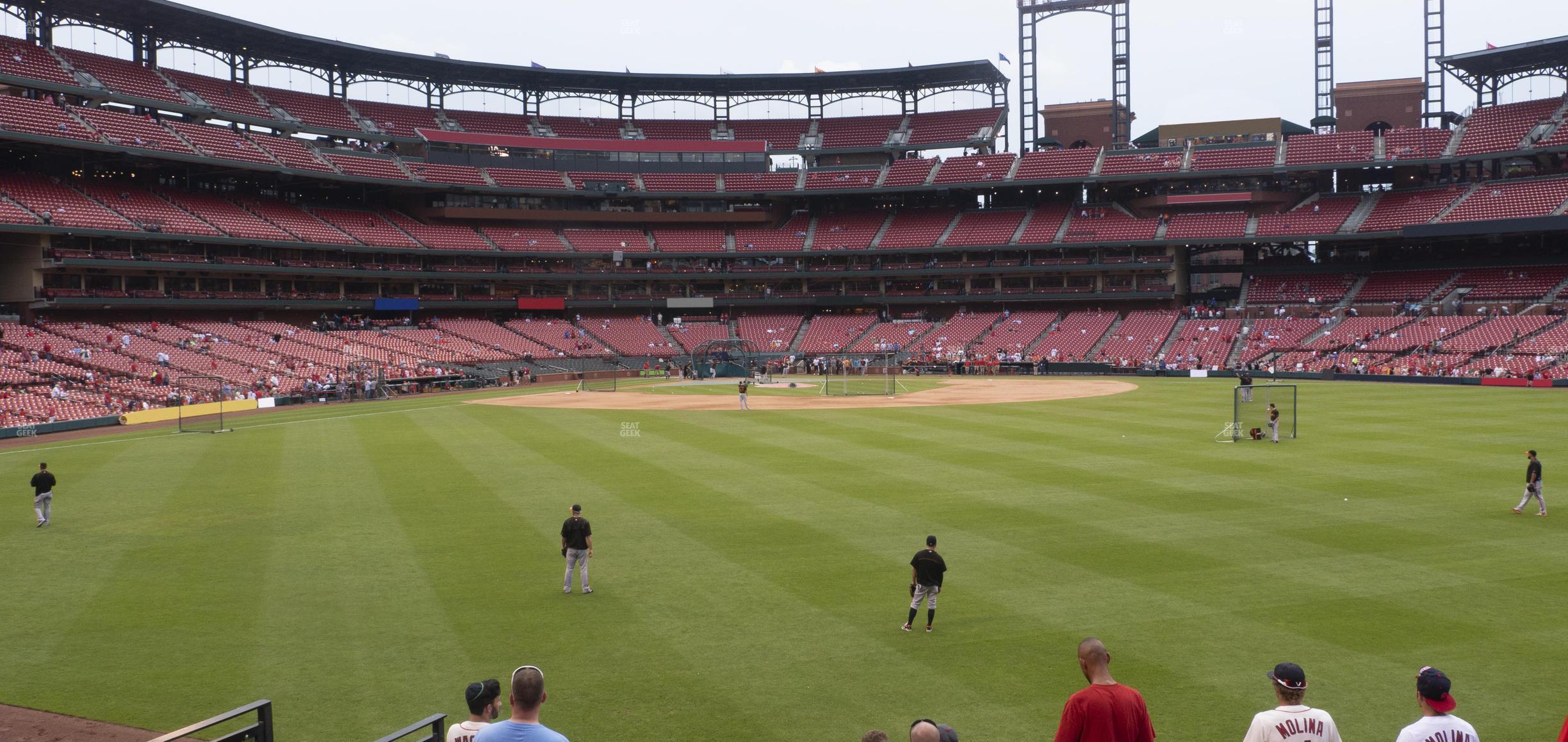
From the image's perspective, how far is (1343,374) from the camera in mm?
63719

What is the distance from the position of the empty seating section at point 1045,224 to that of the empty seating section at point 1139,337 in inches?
401

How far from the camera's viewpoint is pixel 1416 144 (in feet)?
254

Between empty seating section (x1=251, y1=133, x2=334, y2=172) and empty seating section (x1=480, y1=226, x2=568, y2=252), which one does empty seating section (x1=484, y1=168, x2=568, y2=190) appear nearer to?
empty seating section (x1=480, y1=226, x2=568, y2=252)

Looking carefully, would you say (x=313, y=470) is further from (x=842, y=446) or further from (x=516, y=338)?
(x=516, y=338)

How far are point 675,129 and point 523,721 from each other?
100 meters

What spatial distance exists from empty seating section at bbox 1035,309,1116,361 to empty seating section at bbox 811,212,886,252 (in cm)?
2024

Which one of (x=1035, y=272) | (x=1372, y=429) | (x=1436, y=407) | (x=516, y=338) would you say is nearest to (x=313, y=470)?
(x=1372, y=429)

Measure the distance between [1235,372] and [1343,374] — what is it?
21.6 feet

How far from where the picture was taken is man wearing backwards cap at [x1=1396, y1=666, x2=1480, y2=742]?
20.3 feet

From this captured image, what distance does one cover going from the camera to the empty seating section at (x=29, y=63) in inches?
2478

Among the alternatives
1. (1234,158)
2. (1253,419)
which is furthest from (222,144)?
(1234,158)

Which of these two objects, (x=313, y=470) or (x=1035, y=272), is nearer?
(x=313, y=470)

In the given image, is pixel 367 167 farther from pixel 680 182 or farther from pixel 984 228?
pixel 984 228

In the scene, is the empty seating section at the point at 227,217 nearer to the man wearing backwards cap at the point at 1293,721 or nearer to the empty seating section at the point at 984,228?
the empty seating section at the point at 984,228
